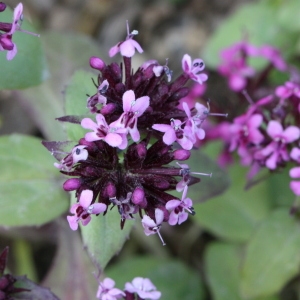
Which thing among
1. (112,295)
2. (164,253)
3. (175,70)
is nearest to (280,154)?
(112,295)

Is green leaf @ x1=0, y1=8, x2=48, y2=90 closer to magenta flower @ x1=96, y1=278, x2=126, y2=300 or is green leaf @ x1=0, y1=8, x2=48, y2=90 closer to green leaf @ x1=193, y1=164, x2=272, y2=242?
magenta flower @ x1=96, y1=278, x2=126, y2=300

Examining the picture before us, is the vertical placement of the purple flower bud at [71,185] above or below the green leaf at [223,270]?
above

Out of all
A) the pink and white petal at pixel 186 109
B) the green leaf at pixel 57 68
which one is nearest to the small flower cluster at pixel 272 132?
the pink and white petal at pixel 186 109

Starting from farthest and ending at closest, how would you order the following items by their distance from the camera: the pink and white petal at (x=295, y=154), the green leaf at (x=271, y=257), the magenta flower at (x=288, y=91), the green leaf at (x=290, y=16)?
the green leaf at (x=290, y=16) → the green leaf at (x=271, y=257) → the magenta flower at (x=288, y=91) → the pink and white petal at (x=295, y=154)

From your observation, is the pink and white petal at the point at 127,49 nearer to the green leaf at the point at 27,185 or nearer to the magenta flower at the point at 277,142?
the magenta flower at the point at 277,142

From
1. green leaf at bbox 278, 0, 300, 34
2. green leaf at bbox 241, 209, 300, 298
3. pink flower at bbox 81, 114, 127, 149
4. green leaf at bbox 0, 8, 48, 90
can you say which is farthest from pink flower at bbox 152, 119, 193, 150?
green leaf at bbox 278, 0, 300, 34

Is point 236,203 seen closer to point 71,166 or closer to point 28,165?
point 28,165

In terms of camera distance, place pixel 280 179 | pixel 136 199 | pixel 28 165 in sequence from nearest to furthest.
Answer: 1. pixel 136 199
2. pixel 28 165
3. pixel 280 179
